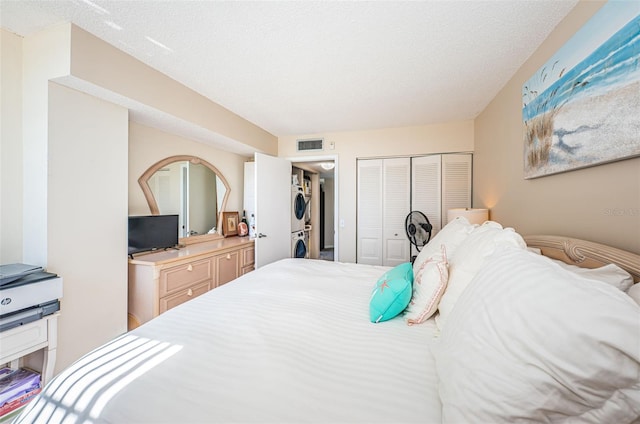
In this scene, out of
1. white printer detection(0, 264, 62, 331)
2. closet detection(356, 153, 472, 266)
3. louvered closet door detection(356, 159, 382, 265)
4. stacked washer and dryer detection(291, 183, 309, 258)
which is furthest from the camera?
stacked washer and dryer detection(291, 183, 309, 258)

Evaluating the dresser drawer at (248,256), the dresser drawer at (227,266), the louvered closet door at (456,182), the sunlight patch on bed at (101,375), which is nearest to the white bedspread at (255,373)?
the sunlight patch on bed at (101,375)

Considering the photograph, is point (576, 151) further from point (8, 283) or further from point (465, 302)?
point (8, 283)

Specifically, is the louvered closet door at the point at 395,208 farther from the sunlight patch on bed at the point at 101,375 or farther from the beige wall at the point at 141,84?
the sunlight patch on bed at the point at 101,375

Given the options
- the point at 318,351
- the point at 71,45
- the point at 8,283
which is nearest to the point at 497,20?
the point at 318,351

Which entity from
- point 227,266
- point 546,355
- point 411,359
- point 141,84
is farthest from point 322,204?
point 546,355

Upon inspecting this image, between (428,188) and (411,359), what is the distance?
9.18 feet

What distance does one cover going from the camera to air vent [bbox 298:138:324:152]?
145 inches

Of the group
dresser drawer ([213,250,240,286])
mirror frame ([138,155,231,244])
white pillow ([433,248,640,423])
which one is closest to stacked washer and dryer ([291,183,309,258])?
mirror frame ([138,155,231,244])

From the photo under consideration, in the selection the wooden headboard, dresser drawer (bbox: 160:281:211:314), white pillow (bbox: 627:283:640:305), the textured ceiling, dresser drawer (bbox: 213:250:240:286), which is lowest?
dresser drawer (bbox: 160:281:211:314)

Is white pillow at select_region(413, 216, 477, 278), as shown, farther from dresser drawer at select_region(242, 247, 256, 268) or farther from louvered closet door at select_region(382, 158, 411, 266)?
dresser drawer at select_region(242, 247, 256, 268)

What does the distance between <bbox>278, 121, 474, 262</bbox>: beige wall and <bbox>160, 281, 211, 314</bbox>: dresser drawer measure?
1.90 m

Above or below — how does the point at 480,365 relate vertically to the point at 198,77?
below

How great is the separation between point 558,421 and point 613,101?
1212mm

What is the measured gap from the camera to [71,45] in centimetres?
149
